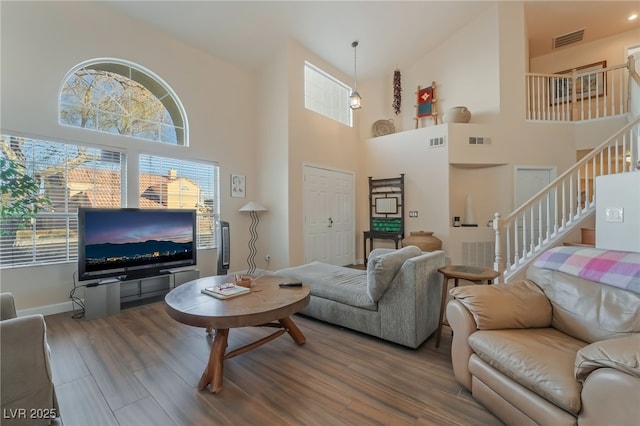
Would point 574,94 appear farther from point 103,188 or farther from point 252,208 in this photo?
point 103,188

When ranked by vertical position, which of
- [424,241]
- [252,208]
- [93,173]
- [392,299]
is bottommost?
[392,299]

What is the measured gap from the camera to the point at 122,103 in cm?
389

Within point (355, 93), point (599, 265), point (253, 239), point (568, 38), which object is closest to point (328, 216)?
point (253, 239)

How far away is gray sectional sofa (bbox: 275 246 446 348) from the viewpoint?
2314 millimetres

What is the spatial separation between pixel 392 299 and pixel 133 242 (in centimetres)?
330

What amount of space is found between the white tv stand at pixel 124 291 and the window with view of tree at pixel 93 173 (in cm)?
68

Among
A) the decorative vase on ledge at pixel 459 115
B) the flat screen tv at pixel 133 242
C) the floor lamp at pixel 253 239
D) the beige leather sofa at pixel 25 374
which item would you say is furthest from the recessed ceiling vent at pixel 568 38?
the beige leather sofa at pixel 25 374

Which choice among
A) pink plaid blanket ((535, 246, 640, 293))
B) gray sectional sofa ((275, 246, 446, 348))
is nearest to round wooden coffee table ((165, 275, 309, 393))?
gray sectional sofa ((275, 246, 446, 348))

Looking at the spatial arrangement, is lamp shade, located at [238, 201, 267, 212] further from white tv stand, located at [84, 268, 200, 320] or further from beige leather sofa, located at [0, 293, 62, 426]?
beige leather sofa, located at [0, 293, 62, 426]

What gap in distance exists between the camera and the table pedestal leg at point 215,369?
1.83 m

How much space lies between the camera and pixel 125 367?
6.87 feet

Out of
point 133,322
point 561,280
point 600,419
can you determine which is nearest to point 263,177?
point 133,322

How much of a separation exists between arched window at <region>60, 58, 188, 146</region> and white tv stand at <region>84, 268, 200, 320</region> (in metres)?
2.05

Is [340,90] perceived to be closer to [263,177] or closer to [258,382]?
[263,177]
